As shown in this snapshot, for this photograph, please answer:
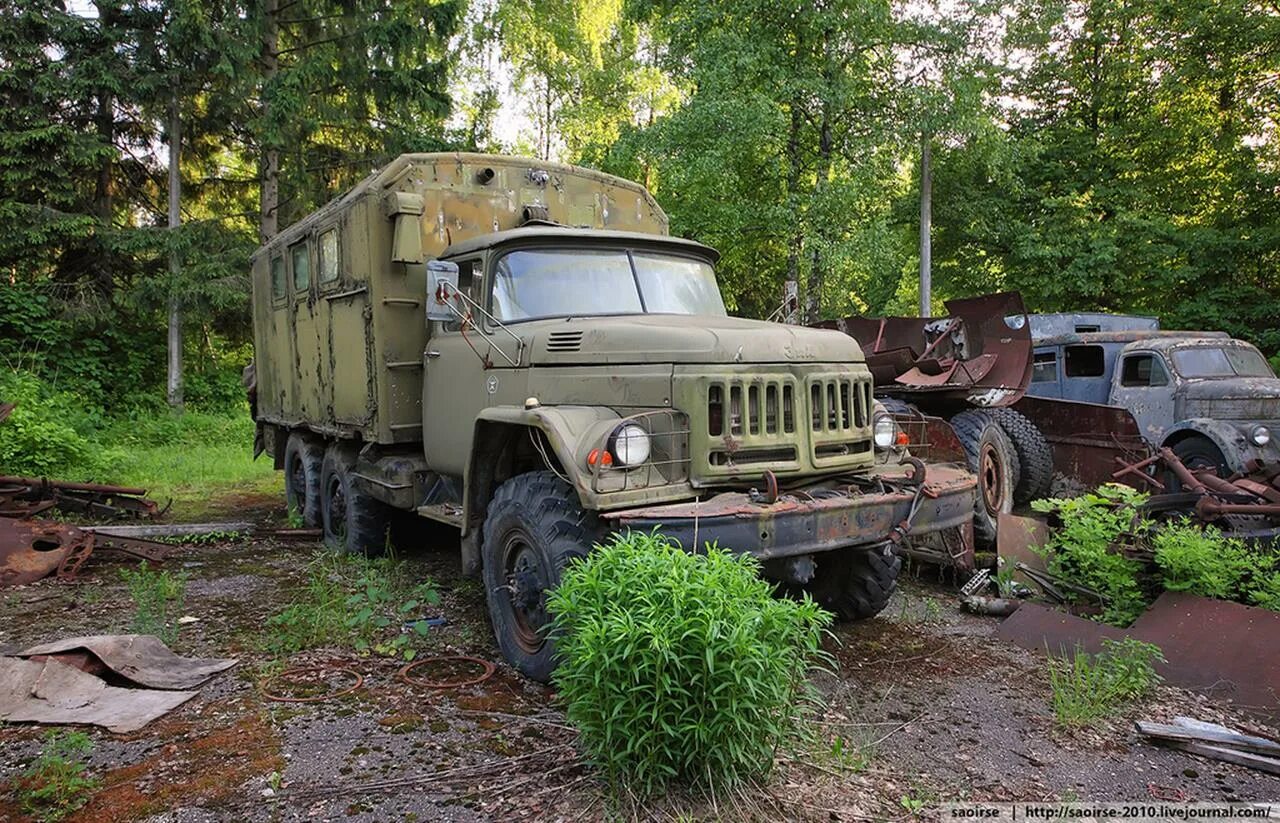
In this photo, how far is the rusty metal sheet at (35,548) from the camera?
6.48m

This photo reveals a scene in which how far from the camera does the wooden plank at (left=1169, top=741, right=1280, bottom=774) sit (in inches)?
136

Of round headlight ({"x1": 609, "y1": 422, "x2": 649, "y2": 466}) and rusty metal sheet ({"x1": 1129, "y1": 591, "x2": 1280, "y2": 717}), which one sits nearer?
round headlight ({"x1": 609, "y1": 422, "x2": 649, "y2": 466})

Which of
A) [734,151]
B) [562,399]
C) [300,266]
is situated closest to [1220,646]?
[562,399]

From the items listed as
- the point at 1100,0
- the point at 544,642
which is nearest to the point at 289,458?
the point at 544,642

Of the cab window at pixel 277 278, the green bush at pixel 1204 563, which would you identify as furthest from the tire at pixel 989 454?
the cab window at pixel 277 278

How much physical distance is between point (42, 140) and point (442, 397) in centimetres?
1410

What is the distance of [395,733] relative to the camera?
3828 millimetres

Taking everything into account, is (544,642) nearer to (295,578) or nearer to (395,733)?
(395,733)

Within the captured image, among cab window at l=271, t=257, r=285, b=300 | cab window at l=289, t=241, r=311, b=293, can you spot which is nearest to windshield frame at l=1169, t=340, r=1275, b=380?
cab window at l=289, t=241, r=311, b=293

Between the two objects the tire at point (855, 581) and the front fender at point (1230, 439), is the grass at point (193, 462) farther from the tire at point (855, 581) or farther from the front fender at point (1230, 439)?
the front fender at point (1230, 439)

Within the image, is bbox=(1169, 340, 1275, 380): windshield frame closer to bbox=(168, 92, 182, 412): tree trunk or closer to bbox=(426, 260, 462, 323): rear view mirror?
bbox=(426, 260, 462, 323): rear view mirror

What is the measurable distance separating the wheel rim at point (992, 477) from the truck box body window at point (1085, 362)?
3.37 m

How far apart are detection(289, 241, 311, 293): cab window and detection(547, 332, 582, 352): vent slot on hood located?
395 centimetres

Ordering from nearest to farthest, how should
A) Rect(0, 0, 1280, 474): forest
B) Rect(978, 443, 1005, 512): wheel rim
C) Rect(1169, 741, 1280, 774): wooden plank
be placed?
Rect(1169, 741, 1280, 774): wooden plank < Rect(978, 443, 1005, 512): wheel rim < Rect(0, 0, 1280, 474): forest
